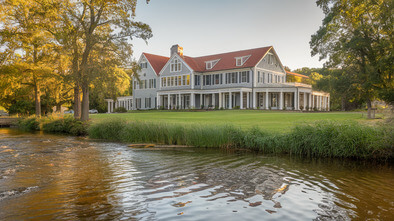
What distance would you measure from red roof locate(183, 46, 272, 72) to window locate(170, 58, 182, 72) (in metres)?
1.11

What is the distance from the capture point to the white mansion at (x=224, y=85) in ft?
122

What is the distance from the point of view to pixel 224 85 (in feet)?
132

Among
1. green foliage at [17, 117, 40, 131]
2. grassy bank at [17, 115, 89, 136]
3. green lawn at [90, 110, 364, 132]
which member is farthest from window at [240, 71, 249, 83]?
green foliage at [17, 117, 40, 131]

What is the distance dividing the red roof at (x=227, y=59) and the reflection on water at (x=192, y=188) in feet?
97.6

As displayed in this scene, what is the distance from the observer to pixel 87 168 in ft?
27.6

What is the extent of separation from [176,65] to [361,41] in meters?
28.4

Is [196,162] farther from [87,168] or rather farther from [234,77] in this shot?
[234,77]

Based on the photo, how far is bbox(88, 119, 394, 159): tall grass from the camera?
31.2 ft

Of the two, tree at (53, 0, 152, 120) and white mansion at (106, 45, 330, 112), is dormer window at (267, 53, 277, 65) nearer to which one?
white mansion at (106, 45, 330, 112)

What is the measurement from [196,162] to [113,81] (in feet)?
41.4

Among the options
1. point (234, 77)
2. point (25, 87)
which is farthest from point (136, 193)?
point (234, 77)

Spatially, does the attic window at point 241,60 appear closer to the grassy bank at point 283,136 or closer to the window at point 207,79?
the window at point 207,79

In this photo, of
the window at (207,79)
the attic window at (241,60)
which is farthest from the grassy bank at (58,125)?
the attic window at (241,60)

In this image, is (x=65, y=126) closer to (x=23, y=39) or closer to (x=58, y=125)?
(x=58, y=125)
